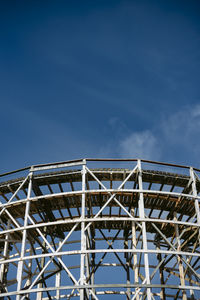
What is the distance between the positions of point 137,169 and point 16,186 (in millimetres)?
8089

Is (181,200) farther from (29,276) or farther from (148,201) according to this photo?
(29,276)

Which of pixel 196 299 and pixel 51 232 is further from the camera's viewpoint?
pixel 51 232

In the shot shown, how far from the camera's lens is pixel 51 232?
2128 cm

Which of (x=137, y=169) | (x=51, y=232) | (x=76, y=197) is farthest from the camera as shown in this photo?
(x=51, y=232)

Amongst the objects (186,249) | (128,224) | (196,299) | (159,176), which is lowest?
(196,299)

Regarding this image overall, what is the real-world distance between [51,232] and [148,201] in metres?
7.38

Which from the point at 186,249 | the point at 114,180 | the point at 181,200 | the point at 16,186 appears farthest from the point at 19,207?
the point at 186,249

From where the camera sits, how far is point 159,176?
61.1ft

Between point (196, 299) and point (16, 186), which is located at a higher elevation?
point (16, 186)

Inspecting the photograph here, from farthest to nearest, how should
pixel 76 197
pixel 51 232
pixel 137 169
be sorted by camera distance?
pixel 51 232 < pixel 76 197 < pixel 137 169

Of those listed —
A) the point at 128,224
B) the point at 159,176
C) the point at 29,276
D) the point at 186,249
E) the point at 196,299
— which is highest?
the point at 159,176

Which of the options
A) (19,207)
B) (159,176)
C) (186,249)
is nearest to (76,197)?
(19,207)

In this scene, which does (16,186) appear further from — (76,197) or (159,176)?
(159,176)

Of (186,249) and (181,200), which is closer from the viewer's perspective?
(181,200)
